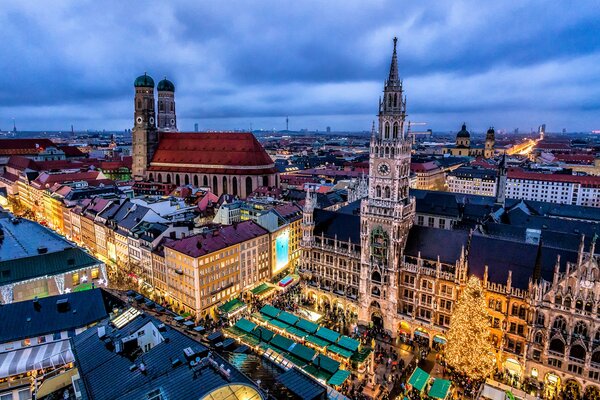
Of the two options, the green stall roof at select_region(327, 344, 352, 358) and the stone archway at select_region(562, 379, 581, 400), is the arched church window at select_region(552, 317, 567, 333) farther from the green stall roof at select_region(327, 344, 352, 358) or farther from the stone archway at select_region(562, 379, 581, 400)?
the green stall roof at select_region(327, 344, 352, 358)

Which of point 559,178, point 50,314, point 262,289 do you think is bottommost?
point 262,289

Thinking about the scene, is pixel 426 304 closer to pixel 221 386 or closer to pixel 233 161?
pixel 221 386

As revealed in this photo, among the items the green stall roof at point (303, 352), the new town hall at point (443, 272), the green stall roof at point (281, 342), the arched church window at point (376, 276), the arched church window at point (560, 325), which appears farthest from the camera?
the arched church window at point (376, 276)

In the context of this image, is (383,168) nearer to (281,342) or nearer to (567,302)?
(567,302)

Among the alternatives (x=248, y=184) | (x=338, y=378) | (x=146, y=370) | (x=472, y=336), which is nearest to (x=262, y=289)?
(x=338, y=378)

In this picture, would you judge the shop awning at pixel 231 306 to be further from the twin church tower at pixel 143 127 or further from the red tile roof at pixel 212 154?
the twin church tower at pixel 143 127

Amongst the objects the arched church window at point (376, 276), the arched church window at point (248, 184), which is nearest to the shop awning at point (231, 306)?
the arched church window at point (376, 276)
